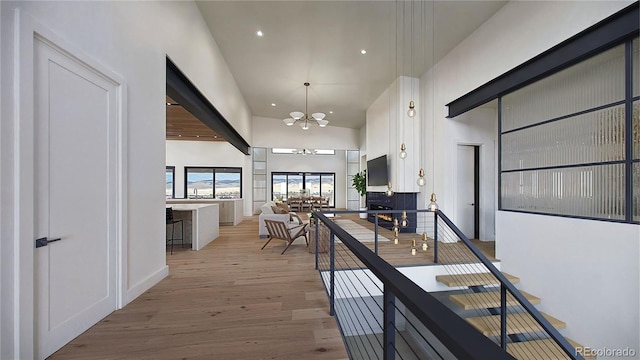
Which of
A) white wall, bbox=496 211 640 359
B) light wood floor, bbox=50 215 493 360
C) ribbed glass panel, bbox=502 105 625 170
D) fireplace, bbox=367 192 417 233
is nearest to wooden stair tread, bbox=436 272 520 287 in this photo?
white wall, bbox=496 211 640 359

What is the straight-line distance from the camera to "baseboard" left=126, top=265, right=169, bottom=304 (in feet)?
7.72

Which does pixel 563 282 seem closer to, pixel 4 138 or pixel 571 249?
pixel 571 249

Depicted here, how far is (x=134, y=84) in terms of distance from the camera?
2412 millimetres

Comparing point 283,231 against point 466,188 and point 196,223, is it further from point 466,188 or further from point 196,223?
point 466,188

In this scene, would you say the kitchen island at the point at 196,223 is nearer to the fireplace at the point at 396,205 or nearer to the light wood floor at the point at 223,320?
the light wood floor at the point at 223,320

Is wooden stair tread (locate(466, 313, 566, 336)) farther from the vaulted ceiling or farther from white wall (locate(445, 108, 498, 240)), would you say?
the vaulted ceiling

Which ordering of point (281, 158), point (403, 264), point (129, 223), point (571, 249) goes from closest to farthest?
point (129, 223) < point (571, 249) < point (403, 264) < point (281, 158)

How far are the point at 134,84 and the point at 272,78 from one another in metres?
3.91

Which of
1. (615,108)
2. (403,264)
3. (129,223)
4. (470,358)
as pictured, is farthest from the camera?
(403,264)

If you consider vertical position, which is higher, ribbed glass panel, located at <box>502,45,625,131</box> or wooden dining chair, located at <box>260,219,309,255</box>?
ribbed glass panel, located at <box>502,45,625,131</box>

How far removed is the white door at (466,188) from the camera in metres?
5.38

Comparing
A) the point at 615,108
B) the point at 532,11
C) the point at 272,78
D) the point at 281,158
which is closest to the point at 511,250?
the point at 615,108

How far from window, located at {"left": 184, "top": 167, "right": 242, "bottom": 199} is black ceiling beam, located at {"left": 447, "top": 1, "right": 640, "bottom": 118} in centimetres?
879

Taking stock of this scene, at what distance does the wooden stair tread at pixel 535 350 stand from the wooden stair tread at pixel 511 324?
0.15 meters
